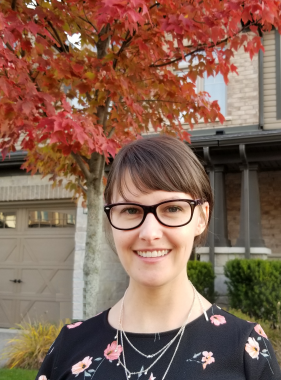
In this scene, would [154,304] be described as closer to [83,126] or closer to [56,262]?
[83,126]

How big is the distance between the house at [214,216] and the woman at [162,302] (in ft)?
21.1

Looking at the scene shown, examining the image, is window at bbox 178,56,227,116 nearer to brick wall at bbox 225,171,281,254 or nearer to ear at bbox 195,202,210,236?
brick wall at bbox 225,171,281,254

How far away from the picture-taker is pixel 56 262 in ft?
28.6

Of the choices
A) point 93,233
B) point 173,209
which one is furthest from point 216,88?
point 173,209

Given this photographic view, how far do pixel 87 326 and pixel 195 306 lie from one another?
0.42 meters

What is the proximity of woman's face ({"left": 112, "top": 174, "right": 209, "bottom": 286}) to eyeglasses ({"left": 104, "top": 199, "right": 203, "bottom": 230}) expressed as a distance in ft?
0.05

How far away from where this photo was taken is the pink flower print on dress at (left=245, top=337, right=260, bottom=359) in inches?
48.9

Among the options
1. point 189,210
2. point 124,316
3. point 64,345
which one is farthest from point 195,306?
point 64,345

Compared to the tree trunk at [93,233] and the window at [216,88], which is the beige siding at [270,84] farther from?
the tree trunk at [93,233]

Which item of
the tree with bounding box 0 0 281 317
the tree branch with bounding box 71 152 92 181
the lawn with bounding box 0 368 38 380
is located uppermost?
the tree with bounding box 0 0 281 317

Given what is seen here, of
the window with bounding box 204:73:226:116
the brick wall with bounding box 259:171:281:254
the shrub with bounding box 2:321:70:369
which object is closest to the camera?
the shrub with bounding box 2:321:70:369

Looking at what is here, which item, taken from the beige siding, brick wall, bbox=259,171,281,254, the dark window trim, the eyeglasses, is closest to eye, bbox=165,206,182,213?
the eyeglasses

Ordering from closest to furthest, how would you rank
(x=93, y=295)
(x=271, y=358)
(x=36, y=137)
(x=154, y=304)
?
(x=271, y=358) → (x=154, y=304) → (x=36, y=137) → (x=93, y=295)

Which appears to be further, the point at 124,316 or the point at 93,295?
the point at 93,295
